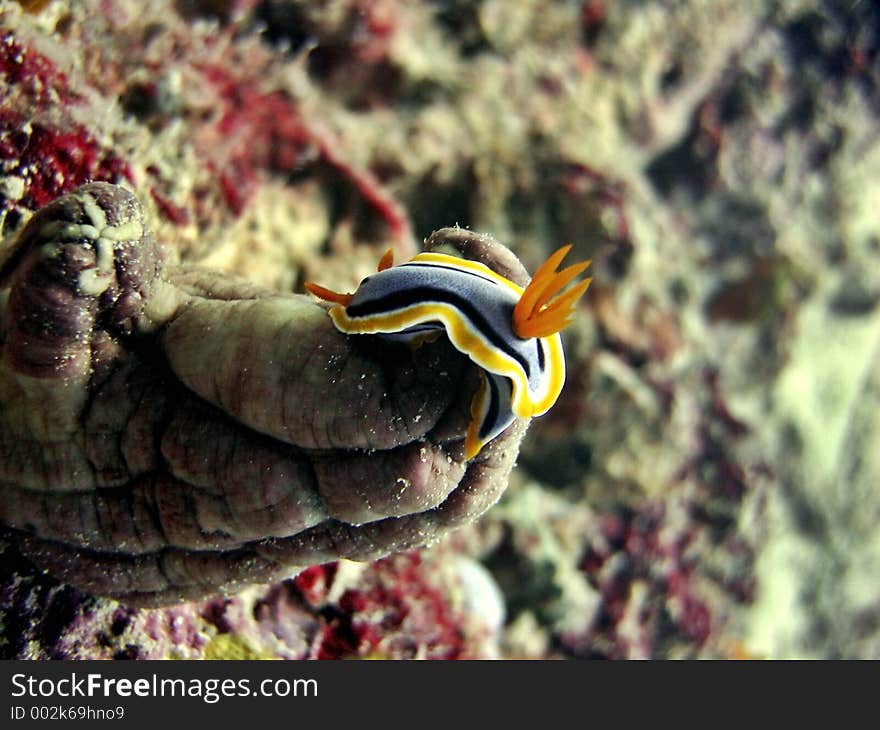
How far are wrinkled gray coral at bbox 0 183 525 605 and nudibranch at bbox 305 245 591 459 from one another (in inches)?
4.5

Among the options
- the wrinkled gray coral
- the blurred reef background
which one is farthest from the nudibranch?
the blurred reef background

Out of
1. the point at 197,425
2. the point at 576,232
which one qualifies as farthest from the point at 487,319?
the point at 576,232

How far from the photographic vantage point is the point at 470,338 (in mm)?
2316

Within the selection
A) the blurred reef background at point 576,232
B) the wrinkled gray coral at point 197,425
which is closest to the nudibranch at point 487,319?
the wrinkled gray coral at point 197,425

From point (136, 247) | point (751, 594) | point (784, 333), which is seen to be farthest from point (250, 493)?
point (784, 333)

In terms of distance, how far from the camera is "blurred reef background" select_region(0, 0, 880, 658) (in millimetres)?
3720

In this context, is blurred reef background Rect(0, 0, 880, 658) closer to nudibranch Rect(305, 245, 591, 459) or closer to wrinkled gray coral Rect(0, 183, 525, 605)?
wrinkled gray coral Rect(0, 183, 525, 605)

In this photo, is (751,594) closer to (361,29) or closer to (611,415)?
(611,415)

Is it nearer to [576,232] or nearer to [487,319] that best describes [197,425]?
[487,319]

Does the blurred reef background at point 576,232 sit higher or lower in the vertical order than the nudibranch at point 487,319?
higher

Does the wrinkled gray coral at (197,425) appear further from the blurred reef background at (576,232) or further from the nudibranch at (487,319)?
the blurred reef background at (576,232)

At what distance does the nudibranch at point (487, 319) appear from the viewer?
231 cm

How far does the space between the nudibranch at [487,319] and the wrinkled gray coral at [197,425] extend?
0.37 ft

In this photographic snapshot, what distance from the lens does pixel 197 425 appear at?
2.78m
